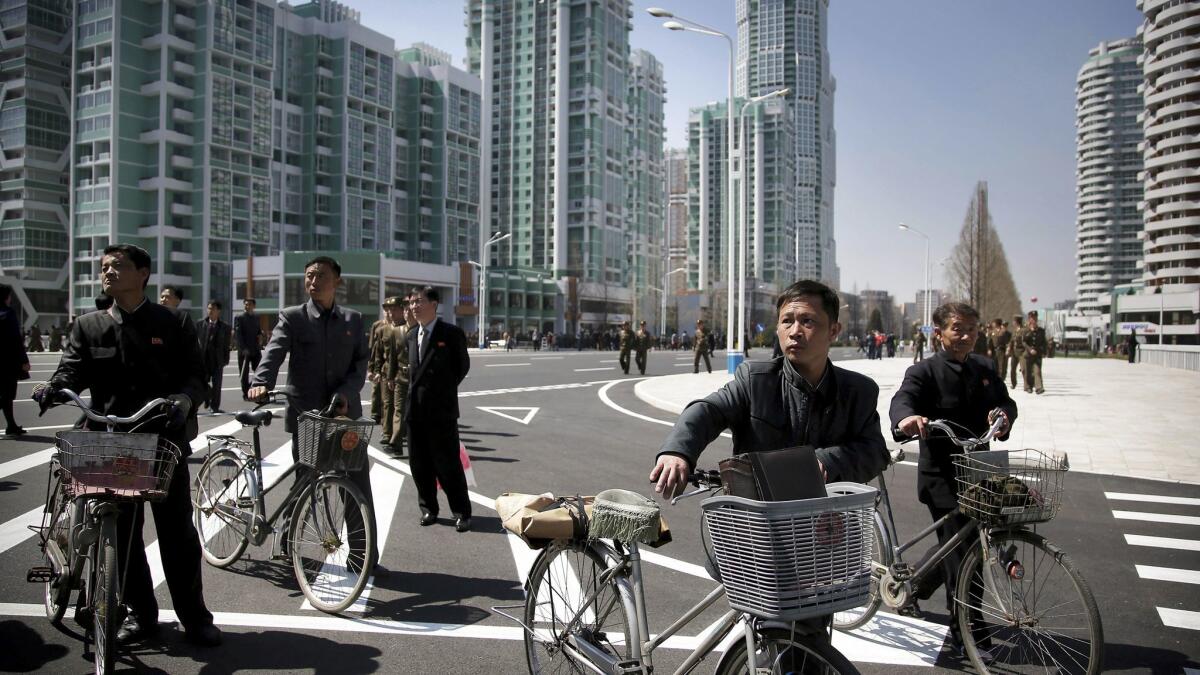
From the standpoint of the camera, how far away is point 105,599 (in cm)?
352

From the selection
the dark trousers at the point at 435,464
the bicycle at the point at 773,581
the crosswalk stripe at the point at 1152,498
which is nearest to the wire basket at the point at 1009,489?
the bicycle at the point at 773,581

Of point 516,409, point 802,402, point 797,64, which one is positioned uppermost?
point 797,64

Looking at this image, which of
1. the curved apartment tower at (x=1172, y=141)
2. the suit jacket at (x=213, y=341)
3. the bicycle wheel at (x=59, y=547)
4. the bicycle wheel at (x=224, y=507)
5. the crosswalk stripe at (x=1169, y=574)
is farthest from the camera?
the curved apartment tower at (x=1172, y=141)

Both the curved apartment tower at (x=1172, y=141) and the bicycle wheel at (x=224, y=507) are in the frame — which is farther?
the curved apartment tower at (x=1172, y=141)

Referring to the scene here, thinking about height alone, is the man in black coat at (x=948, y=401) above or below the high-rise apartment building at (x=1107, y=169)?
below

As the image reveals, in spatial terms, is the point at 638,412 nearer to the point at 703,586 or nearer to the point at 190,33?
the point at 703,586

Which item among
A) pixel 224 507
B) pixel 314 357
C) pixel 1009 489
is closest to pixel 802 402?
pixel 1009 489

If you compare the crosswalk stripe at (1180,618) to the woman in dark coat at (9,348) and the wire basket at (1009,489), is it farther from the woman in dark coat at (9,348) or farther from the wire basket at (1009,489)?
the woman in dark coat at (9,348)

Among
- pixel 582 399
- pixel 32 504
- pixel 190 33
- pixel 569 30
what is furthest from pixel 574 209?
pixel 32 504

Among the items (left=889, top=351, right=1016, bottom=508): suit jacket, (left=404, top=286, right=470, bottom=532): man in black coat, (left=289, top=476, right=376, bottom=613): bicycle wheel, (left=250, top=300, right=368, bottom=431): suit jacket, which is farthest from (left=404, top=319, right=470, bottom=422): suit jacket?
(left=889, top=351, right=1016, bottom=508): suit jacket

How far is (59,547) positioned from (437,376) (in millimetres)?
3194

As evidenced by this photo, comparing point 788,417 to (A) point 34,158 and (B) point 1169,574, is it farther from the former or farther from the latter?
Result: (A) point 34,158

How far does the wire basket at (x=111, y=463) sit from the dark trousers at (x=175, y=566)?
524 mm

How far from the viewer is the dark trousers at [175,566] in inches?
160
